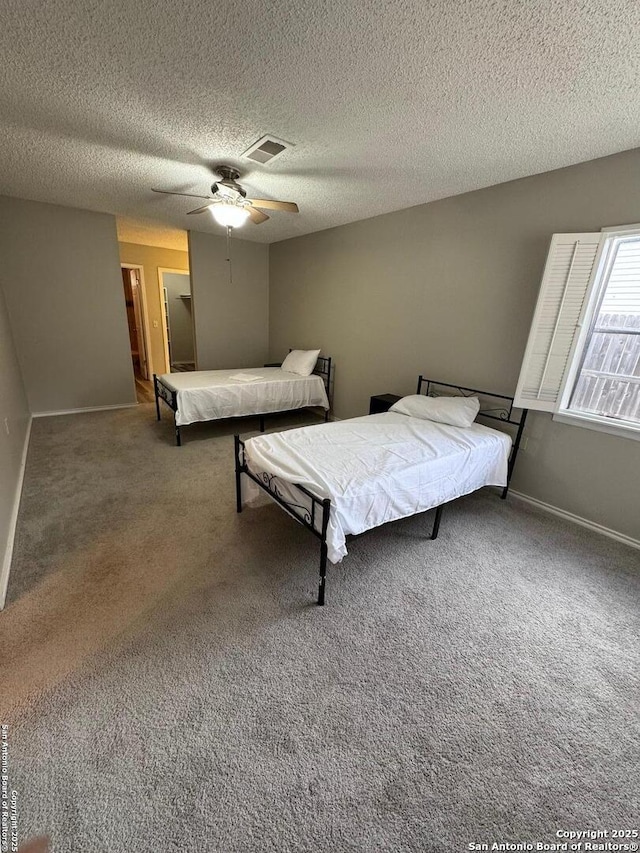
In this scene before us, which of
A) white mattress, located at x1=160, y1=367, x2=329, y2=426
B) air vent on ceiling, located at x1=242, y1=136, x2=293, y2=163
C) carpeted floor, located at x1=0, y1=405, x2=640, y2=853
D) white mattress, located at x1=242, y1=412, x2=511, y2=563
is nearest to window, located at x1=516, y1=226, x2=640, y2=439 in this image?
white mattress, located at x1=242, y1=412, x2=511, y2=563

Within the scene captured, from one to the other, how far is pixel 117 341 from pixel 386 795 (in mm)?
5379

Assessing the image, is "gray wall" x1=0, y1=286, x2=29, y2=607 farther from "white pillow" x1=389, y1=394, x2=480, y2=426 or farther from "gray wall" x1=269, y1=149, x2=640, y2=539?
"gray wall" x1=269, y1=149, x2=640, y2=539

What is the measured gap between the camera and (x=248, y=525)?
2.46 metres

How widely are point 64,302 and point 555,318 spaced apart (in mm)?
5427

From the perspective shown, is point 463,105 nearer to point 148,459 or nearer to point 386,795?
point 386,795

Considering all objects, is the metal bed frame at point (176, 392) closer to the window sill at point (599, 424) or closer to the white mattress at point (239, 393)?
the white mattress at point (239, 393)

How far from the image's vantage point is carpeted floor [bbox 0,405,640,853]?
1.06m

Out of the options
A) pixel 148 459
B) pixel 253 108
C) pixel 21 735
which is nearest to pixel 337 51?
pixel 253 108

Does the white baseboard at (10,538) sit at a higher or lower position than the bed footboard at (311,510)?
lower

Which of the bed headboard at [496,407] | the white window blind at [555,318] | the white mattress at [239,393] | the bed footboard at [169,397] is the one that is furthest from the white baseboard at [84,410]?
the white window blind at [555,318]

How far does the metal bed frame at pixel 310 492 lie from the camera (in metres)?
1.77

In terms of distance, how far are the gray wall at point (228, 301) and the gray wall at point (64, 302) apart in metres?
1.09

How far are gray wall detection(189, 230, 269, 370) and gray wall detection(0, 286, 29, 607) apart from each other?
230 cm

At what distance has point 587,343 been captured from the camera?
8.34 feet
